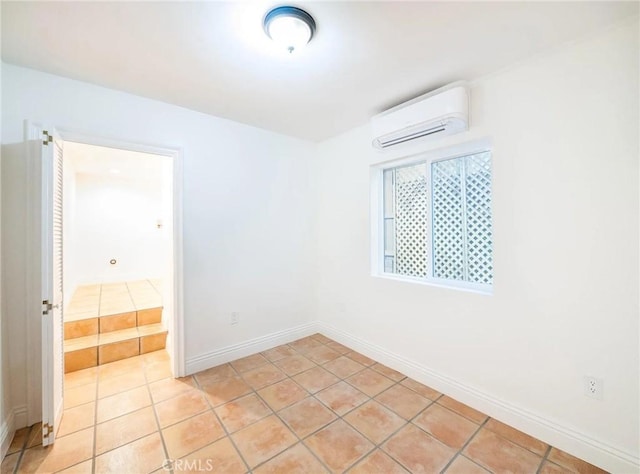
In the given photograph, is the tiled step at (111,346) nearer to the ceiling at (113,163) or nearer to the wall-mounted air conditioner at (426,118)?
the ceiling at (113,163)

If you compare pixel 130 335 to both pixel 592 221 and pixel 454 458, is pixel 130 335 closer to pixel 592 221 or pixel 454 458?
pixel 454 458

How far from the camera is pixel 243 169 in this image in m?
2.81

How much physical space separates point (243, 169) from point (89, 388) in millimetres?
2360

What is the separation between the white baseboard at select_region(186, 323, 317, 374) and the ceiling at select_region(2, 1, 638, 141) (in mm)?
2365

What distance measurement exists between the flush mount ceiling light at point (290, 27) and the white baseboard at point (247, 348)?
8.66 ft

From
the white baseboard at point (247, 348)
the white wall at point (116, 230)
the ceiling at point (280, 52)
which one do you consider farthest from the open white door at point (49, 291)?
the white wall at point (116, 230)

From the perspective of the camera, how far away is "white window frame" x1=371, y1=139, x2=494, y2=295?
2.08 meters

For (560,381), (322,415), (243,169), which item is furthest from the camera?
(243,169)

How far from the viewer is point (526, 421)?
1736 mm

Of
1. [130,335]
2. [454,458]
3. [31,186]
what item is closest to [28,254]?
[31,186]

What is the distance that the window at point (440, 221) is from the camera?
212 centimetres

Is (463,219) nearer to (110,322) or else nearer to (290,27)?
(290,27)

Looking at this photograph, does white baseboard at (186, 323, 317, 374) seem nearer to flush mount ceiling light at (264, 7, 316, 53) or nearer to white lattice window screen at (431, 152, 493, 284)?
white lattice window screen at (431, 152, 493, 284)

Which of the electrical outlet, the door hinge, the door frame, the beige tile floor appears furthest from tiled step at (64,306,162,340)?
the electrical outlet
